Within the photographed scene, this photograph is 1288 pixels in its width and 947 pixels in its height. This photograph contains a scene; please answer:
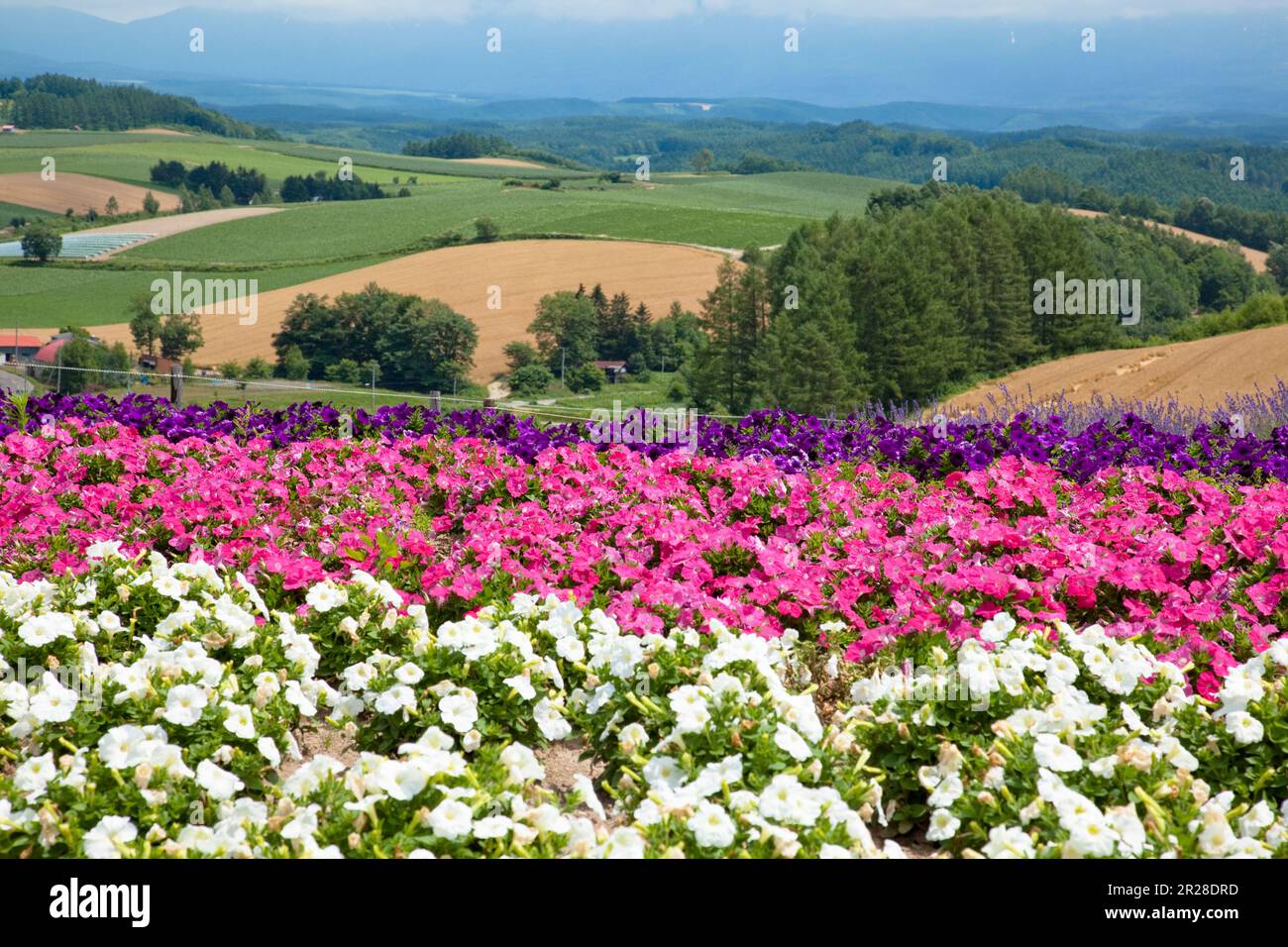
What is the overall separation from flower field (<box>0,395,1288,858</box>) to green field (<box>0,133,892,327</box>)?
69546mm

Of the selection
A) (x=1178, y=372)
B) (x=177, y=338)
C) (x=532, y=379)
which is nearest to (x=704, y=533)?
(x=1178, y=372)

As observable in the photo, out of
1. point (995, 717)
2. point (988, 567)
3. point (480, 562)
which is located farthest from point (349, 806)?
point (988, 567)

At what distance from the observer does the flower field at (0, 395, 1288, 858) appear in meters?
3.36

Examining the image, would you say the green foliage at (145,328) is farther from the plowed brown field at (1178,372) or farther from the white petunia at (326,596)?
the white petunia at (326,596)

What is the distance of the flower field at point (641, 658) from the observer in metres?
3.36

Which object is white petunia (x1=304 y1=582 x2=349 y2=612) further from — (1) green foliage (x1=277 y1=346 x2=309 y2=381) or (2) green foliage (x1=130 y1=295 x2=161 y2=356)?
(2) green foliage (x1=130 y1=295 x2=161 y2=356)

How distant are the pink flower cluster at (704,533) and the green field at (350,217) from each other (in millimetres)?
68388

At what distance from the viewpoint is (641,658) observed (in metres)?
4.23

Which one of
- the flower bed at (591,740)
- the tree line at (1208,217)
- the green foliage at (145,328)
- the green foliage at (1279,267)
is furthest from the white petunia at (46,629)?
the tree line at (1208,217)

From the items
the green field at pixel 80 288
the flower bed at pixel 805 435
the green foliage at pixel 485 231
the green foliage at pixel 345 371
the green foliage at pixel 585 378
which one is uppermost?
the green foliage at pixel 485 231

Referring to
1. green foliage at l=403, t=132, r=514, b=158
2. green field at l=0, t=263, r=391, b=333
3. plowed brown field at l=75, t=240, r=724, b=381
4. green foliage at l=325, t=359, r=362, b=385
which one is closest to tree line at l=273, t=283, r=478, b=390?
green foliage at l=325, t=359, r=362, b=385

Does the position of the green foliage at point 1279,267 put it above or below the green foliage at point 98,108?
below

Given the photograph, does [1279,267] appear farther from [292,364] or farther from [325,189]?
[325,189]
